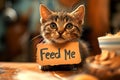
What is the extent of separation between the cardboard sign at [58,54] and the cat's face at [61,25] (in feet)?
0.07

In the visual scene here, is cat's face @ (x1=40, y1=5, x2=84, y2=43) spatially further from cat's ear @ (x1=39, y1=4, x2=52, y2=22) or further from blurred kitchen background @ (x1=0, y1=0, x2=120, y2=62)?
blurred kitchen background @ (x1=0, y1=0, x2=120, y2=62)

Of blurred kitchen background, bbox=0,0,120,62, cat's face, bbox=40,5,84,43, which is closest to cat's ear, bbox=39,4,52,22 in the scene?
cat's face, bbox=40,5,84,43

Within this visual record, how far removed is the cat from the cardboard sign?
17mm

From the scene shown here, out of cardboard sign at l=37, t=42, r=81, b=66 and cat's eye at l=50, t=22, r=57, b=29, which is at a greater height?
cat's eye at l=50, t=22, r=57, b=29

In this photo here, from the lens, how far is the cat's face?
0.76 m

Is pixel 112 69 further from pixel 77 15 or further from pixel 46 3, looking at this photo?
pixel 46 3

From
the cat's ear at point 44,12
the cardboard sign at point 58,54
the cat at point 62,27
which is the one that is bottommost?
the cardboard sign at point 58,54

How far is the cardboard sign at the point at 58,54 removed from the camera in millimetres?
770

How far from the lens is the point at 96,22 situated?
1.75 meters

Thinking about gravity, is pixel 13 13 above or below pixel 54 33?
above

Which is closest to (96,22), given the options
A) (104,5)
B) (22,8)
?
(104,5)

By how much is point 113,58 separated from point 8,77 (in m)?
0.30

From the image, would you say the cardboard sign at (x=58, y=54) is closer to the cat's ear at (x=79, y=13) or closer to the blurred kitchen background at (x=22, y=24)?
the cat's ear at (x=79, y=13)

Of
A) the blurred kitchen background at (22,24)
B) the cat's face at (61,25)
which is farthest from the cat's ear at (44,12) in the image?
the blurred kitchen background at (22,24)
